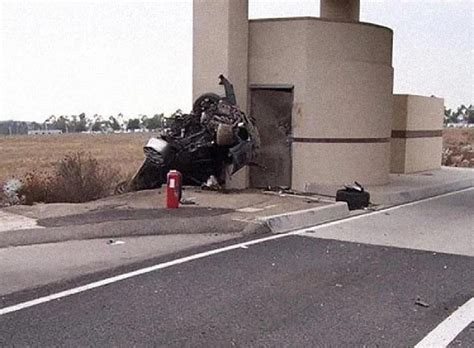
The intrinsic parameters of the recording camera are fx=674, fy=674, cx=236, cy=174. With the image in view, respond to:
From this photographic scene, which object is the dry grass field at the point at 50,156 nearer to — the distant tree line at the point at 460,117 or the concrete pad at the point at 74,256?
the concrete pad at the point at 74,256

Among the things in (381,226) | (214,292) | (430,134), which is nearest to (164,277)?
(214,292)

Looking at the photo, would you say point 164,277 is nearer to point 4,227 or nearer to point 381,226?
point 4,227

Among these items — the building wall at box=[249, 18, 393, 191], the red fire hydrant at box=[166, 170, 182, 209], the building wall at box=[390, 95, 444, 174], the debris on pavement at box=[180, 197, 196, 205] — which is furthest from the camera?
the building wall at box=[390, 95, 444, 174]

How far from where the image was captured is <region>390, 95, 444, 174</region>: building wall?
2348 cm

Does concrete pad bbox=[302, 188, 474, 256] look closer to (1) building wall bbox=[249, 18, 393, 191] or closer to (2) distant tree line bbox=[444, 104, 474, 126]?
(1) building wall bbox=[249, 18, 393, 191]

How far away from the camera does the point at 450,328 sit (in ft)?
21.0

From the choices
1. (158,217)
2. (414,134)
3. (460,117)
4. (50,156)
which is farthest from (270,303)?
(460,117)

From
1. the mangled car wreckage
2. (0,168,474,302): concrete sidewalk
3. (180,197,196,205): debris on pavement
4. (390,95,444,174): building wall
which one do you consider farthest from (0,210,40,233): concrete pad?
(390,95,444,174): building wall

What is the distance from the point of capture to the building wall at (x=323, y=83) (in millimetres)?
17078

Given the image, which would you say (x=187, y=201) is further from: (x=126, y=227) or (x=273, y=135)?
(x=273, y=135)

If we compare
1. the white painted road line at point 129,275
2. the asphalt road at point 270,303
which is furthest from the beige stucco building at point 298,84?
the asphalt road at point 270,303

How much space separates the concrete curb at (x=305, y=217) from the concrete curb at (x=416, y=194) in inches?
90.3

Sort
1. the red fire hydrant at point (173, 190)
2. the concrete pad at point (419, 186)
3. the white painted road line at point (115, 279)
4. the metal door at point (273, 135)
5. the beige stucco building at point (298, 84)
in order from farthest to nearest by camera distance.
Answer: the metal door at point (273, 135)
the beige stucco building at point (298, 84)
the concrete pad at point (419, 186)
the red fire hydrant at point (173, 190)
the white painted road line at point (115, 279)

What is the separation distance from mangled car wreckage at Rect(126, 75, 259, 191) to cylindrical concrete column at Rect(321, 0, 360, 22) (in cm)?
876
